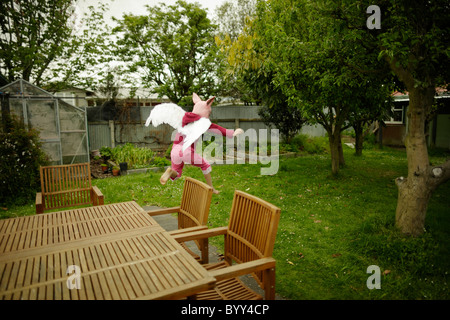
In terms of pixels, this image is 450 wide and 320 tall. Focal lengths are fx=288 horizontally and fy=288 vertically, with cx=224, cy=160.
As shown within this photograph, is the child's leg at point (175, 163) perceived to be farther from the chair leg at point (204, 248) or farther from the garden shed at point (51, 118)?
the garden shed at point (51, 118)

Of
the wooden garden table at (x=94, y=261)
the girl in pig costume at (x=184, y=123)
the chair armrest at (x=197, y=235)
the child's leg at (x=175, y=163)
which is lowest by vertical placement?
the chair armrest at (x=197, y=235)

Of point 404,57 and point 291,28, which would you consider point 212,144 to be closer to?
point 291,28

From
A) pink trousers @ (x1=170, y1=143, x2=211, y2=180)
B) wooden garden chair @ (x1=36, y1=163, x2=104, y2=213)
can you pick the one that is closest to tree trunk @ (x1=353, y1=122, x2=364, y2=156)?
pink trousers @ (x1=170, y1=143, x2=211, y2=180)

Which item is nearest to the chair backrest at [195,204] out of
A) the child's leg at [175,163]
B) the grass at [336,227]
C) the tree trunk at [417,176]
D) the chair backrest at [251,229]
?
the chair backrest at [251,229]

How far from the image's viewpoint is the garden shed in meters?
7.92

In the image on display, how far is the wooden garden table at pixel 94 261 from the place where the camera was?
66.3 inches

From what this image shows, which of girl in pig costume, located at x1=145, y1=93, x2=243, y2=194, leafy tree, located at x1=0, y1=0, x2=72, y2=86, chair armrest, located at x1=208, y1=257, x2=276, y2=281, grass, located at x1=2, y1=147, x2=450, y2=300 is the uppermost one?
leafy tree, located at x1=0, y1=0, x2=72, y2=86

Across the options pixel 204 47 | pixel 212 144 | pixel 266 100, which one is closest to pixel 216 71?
pixel 204 47

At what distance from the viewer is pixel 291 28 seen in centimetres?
687

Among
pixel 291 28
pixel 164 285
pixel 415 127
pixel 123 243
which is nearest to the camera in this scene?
pixel 164 285

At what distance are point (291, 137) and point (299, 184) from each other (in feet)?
18.5

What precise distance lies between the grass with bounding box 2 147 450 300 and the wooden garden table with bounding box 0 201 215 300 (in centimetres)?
166

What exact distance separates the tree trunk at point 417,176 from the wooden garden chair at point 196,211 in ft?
9.59

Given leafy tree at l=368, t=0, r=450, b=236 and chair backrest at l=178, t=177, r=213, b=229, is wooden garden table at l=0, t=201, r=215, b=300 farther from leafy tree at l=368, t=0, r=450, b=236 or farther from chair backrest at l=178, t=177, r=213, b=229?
leafy tree at l=368, t=0, r=450, b=236
